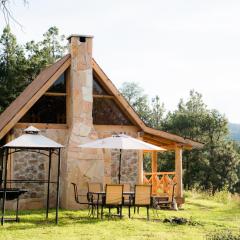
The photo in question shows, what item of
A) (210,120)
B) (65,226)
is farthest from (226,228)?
(210,120)

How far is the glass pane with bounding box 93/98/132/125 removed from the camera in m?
18.2

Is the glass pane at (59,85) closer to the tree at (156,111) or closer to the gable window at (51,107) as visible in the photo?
the gable window at (51,107)

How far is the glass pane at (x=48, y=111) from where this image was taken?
17.4 m

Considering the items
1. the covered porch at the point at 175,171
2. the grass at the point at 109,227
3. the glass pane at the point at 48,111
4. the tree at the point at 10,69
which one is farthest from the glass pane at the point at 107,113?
the tree at the point at 10,69

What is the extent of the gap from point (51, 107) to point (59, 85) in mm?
830

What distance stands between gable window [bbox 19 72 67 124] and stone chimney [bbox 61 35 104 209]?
1.09 ft

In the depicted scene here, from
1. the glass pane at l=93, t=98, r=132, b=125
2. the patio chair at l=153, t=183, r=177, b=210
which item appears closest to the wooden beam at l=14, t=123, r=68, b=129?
the glass pane at l=93, t=98, r=132, b=125

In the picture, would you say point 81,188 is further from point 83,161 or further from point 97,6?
point 97,6

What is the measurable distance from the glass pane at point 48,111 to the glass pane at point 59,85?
245mm

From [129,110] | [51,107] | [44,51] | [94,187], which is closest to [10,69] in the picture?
[44,51]

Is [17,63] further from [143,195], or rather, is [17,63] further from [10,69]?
[143,195]

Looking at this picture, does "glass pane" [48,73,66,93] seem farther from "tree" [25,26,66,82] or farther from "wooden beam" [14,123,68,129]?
"tree" [25,26,66,82]

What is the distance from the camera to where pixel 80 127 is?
1720 centimetres

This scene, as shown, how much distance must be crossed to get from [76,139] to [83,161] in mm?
761
